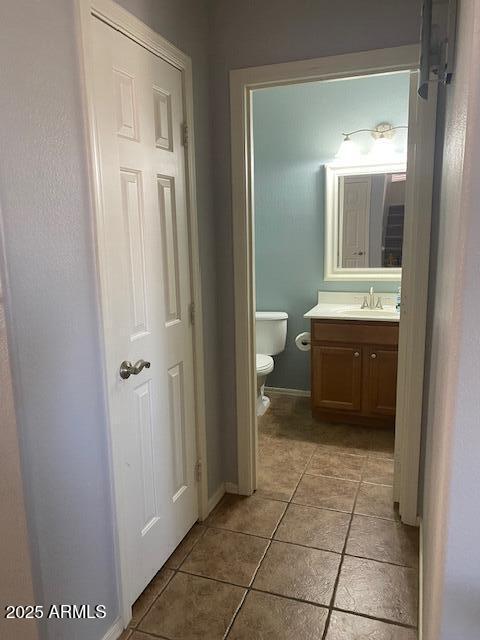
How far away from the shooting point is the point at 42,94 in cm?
119

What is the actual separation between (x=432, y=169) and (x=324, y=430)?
191 centimetres

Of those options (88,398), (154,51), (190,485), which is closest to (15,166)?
(88,398)

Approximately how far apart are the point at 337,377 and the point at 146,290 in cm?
181

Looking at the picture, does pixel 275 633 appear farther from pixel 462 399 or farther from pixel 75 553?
pixel 462 399

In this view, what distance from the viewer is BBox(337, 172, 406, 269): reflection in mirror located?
3.25m

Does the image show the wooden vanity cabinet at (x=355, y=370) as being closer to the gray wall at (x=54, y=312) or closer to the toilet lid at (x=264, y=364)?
the toilet lid at (x=264, y=364)

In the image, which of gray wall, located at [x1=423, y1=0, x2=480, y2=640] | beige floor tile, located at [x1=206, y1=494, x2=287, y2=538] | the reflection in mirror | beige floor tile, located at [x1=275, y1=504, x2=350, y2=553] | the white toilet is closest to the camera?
gray wall, located at [x1=423, y1=0, x2=480, y2=640]

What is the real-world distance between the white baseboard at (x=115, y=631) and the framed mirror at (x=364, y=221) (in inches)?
103

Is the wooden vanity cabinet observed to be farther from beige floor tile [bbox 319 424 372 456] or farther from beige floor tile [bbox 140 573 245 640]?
beige floor tile [bbox 140 573 245 640]

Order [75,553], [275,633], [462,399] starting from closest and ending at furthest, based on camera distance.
Answer: 1. [462,399]
2. [75,553]
3. [275,633]

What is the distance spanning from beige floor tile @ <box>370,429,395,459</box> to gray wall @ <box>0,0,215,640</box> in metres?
1.87

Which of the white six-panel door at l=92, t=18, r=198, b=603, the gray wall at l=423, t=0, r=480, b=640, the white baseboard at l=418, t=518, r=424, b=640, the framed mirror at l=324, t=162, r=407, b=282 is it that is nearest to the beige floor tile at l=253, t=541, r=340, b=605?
the white baseboard at l=418, t=518, r=424, b=640

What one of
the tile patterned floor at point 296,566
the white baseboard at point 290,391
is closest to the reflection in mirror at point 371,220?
the white baseboard at point 290,391

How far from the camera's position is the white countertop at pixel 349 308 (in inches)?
119
